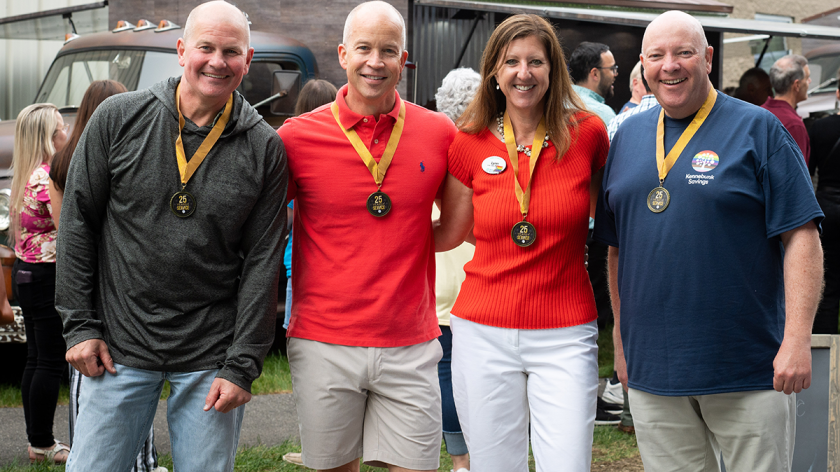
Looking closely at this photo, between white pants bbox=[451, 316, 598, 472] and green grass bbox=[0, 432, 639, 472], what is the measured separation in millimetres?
1694

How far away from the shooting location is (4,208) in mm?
5438

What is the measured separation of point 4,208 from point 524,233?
13.4 ft

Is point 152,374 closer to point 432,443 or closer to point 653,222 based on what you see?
point 432,443

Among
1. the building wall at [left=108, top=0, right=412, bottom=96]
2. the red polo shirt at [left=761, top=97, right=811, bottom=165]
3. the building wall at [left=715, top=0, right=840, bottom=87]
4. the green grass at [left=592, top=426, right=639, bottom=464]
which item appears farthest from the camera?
the building wall at [left=715, top=0, right=840, bottom=87]

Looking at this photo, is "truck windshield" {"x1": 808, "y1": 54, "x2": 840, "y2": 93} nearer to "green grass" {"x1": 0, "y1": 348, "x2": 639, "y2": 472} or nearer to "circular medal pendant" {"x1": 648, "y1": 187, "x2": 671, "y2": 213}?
"green grass" {"x1": 0, "y1": 348, "x2": 639, "y2": 472}

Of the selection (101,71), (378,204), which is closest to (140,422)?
(378,204)

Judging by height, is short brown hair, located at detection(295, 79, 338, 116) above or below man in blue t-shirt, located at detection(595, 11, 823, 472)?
above

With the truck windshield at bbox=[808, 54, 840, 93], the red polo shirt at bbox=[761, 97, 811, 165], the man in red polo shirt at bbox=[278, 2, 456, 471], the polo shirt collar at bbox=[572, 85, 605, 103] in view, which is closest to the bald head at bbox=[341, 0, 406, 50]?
→ the man in red polo shirt at bbox=[278, 2, 456, 471]

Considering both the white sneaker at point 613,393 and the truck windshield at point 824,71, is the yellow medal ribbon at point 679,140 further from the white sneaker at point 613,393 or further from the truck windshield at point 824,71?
the truck windshield at point 824,71

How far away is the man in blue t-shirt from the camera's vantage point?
2.57 m

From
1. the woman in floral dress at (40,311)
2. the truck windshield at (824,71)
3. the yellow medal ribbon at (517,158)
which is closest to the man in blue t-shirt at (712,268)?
the yellow medal ribbon at (517,158)

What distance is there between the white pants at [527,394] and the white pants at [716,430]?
21 centimetres

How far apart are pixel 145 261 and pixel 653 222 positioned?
5.56 ft

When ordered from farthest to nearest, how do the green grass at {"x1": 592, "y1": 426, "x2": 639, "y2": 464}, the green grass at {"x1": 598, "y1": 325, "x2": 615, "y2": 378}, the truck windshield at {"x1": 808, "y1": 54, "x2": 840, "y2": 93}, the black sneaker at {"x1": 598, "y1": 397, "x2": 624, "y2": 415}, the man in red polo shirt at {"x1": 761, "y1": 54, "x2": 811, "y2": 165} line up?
the truck windshield at {"x1": 808, "y1": 54, "x2": 840, "y2": 93} → the man in red polo shirt at {"x1": 761, "y1": 54, "x2": 811, "y2": 165} → the green grass at {"x1": 598, "y1": 325, "x2": 615, "y2": 378} → the black sneaker at {"x1": 598, "y1": 397, "x2": 624, "y2": 415} → the green grass at {"x1": 592, "y1": 426, "x2": 639, "y2": 464}
